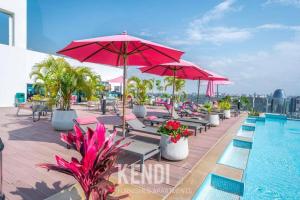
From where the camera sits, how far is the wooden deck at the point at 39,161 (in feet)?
9.03

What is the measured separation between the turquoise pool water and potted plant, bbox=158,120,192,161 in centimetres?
150

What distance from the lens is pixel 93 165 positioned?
2.04 m

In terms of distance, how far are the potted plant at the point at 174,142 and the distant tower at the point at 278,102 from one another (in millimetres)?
15874

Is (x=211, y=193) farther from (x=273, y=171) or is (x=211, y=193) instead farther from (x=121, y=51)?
(x=121, y=51)

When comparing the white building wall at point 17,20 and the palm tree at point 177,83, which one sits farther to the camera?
the palm tree at point 177,83

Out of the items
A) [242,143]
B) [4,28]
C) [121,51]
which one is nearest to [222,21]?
[242,143]

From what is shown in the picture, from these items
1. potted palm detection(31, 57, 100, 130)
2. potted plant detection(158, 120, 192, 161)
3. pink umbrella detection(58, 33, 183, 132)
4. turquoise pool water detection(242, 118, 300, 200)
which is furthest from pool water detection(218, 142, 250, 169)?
potted palm detection(31, 57, 100, 130)

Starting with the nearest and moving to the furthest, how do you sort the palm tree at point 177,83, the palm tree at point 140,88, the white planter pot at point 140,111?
the white planter pot at point 140,111, the palm tree at point 140,88, the palm tree at point 177,83

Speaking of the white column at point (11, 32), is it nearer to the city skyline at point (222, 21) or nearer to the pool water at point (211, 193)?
the city skyline at point (222, 21)

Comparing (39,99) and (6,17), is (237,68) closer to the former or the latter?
(39,99)

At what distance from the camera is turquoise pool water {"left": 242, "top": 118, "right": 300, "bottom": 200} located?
4.12 metres

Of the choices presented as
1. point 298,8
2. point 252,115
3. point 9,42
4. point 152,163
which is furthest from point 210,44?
point 9,42

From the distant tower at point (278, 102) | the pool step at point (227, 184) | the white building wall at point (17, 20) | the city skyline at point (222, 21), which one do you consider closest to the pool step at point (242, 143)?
the pool step at point (227, 184)

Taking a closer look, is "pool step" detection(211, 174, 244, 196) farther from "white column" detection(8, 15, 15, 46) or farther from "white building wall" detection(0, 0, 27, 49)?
"white column" detection(8, 15, 15, 46)
